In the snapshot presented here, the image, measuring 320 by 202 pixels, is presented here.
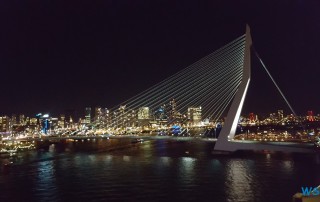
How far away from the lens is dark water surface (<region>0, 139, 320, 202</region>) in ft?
52.7

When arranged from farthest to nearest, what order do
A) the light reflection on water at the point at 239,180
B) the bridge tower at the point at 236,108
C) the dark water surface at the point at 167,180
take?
1. the bridge tower at the point at 236,108
2. the dark water surface at the point at 167,180
3. the light reflection on water at the point at 239,180

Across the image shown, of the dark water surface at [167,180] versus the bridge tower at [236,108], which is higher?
the bridge tower at [236,108]

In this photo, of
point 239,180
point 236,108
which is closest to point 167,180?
point 239,180

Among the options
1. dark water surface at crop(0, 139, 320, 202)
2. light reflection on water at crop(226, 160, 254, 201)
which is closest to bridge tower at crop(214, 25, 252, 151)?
dark water surface at crop(0, 139, 320, 202)

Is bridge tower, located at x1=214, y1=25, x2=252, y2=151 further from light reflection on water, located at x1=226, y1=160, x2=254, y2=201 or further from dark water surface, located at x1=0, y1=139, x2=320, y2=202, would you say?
light reflection on water, located at x1=226, y1=160, x2=254, y2=201

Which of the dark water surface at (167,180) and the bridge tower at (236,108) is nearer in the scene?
the dark water surface at (167,180)

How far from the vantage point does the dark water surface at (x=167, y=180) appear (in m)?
16.0

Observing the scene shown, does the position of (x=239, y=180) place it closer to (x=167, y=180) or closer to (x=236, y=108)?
(x=167, y=180)

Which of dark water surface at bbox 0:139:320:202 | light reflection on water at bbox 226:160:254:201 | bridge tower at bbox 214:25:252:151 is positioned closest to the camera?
light reflection on water at bbox 226:160:254:201

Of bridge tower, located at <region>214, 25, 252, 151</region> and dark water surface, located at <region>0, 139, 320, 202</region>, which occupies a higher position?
bridge tower, located at <region>214, 25, 252, 151</region>

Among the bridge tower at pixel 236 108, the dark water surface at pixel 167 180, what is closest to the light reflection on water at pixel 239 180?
the dark water surface at pixel 167 180

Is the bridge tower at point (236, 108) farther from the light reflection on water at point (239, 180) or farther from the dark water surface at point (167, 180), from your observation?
the light reflection on water at point (239, 180)

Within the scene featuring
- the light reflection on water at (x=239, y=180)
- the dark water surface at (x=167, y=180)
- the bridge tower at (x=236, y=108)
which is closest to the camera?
the light reflection on water at (x=239, y=180)

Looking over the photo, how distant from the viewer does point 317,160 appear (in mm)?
24250
